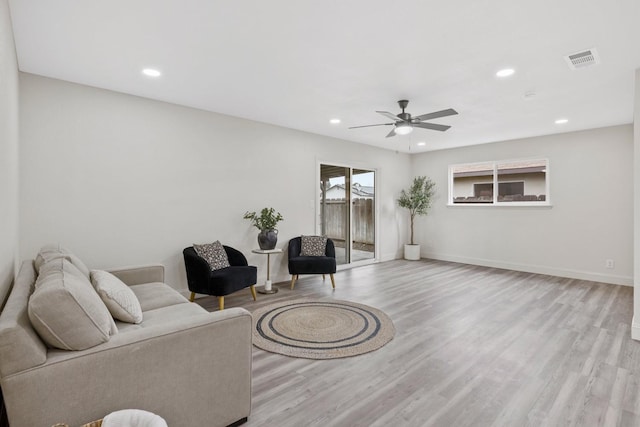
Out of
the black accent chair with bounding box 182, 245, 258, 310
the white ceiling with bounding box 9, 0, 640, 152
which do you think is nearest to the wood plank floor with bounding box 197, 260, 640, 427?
the black accent chair with bounding box 182, 245, 258, 310

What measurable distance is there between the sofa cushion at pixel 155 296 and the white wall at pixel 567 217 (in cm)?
613

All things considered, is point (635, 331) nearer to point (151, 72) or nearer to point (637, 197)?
point (637, 197)

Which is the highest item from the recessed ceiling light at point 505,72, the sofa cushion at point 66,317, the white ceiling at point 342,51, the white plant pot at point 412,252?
the white ceiling at point 342,51

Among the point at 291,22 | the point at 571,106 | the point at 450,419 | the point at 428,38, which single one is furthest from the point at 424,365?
the point at 571,106

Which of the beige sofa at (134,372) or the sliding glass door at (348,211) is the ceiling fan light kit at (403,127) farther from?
the beige sofa at (134,372)

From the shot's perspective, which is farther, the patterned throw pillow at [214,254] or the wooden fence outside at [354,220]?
the wooden fence outside at [354,220]

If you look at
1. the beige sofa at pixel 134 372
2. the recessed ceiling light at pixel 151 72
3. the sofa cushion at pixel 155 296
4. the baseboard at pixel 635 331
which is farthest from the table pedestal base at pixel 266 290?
the baseboard at pixel 635 331

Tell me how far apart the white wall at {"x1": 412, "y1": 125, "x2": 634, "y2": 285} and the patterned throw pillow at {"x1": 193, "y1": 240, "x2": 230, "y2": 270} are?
17.1 ft

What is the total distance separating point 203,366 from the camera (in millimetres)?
1719

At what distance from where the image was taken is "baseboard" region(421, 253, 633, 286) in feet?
17.6

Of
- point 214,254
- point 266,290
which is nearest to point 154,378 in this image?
point 214,254

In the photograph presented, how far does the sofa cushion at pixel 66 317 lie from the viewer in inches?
53.8

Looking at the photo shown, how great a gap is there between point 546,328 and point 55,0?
499 cm

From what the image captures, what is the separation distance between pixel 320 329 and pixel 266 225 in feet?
6.31
